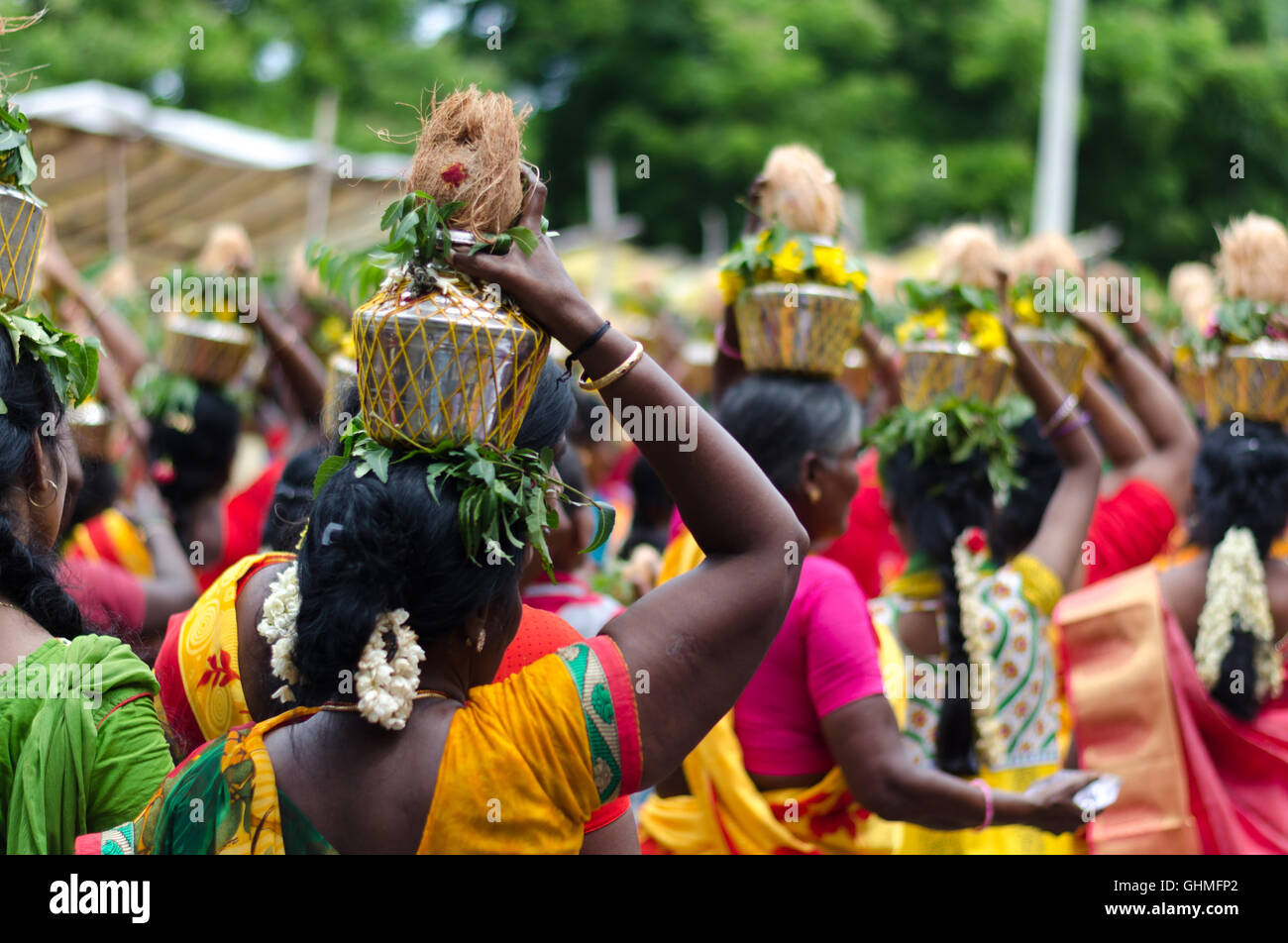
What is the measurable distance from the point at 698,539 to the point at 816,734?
4.71ft

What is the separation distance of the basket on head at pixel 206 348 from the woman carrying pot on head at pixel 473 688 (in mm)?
3569

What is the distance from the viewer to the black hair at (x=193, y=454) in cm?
521

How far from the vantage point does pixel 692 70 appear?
21.4m

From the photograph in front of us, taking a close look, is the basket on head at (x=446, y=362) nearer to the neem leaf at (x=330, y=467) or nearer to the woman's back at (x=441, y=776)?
the neem leaf at (x=330, y=467)

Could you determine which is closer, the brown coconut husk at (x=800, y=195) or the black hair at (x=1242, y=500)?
the brown coconut husk at (x=800, y=195)

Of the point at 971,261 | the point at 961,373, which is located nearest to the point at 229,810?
the point at 961,373

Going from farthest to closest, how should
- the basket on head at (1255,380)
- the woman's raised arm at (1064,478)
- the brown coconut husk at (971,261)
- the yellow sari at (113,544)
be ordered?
1. the yellow sari at (113,544)
2. the brown coconut husk at (971,261)
3. the basket on head at (1255,380)
4. the woman's raised arm at (1064,478)

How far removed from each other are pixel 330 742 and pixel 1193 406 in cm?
465

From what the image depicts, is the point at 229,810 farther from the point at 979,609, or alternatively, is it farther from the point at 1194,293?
the point at 1194,293

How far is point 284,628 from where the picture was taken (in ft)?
6.48

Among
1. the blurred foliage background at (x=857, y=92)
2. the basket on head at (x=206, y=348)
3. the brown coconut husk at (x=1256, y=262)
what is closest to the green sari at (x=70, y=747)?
the basket on head at (x=206, y=348)

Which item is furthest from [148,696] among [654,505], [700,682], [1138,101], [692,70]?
[1138,101]
